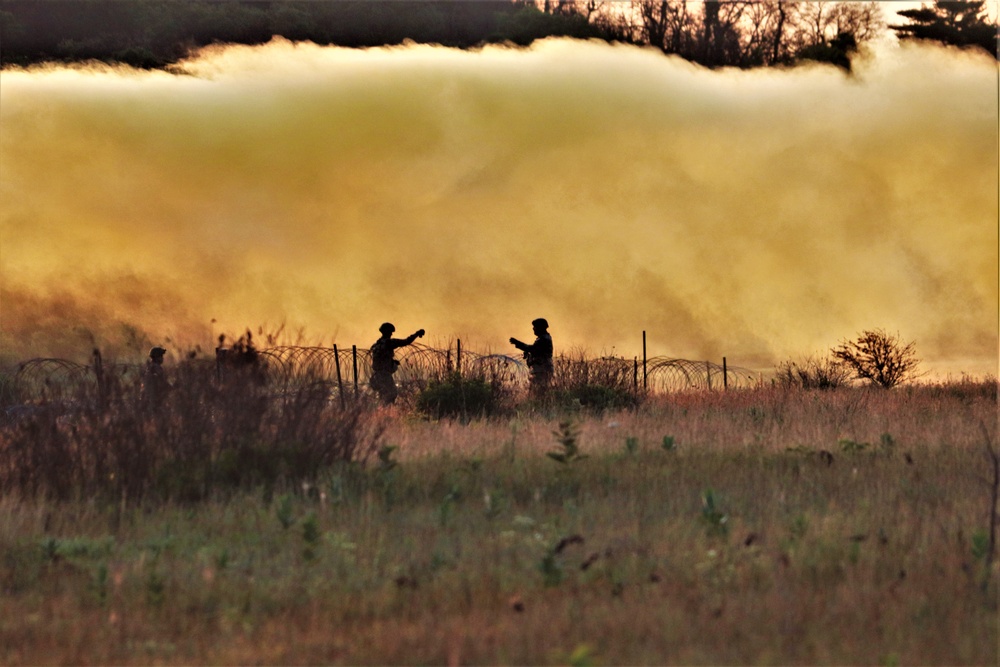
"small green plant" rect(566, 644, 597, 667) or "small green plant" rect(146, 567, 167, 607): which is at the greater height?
"small green plant" rect(566, 644, 597, 667)

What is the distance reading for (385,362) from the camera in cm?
2097

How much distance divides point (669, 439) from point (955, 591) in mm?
5694

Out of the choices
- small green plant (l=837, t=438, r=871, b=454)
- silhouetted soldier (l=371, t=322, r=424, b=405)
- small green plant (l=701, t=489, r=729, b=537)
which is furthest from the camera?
silhouetted soldier (l=371, t=322, r=424, b=405)

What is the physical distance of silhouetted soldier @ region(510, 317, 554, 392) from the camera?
2094 centimetres

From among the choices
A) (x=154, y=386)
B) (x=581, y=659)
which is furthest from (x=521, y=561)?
(x=154, y=386)

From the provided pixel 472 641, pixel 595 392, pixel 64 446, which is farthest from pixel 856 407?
pixel 472 641

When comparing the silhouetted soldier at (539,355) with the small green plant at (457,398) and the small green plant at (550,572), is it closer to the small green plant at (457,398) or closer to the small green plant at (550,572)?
the small green plant at (457,398)

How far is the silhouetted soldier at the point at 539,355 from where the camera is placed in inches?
824

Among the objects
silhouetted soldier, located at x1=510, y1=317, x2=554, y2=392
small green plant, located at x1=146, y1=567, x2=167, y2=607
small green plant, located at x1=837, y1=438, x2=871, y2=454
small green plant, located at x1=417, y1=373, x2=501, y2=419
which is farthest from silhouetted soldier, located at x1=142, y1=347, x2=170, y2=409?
silhouetted soldier, located at x1=510, y1=317, x2=554, y2=392

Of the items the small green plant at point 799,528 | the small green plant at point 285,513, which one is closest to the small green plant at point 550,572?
the small green plant at point 799,528

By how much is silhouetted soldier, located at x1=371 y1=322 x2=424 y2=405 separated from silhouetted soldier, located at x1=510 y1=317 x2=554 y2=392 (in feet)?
6.23

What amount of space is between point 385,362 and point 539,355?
8.91 ft

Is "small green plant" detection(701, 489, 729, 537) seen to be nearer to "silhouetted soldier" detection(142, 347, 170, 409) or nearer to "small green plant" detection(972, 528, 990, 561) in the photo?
"small green plant" detection(972, 528, 990, 561)

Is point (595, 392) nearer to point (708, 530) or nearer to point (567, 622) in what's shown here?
point (708, 530)
